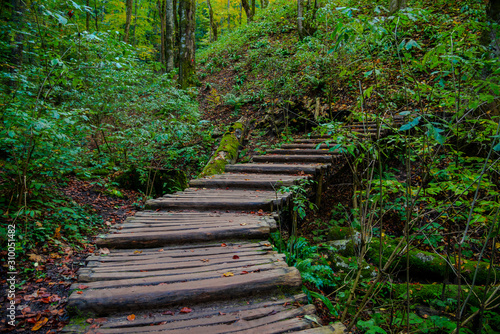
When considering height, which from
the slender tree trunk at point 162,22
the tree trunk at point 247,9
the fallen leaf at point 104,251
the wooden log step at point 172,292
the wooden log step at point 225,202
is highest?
the tree trunk at point 247,9

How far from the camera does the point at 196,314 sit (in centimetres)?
185

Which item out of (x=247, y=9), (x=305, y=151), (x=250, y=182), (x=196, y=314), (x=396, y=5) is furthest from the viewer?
(x=247, y=9)

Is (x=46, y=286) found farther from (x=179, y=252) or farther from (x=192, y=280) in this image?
(x=192, y=280)

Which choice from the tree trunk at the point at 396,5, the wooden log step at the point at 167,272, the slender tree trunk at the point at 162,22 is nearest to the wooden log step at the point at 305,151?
the wooden log step at the point at 167,272

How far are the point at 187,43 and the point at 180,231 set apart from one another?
10.1 meters

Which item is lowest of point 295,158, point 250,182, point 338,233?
point 338,233

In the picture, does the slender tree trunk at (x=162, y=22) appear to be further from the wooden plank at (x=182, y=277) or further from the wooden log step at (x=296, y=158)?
the wooden plank at (x=182, y=277)

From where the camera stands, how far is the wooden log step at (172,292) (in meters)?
1.83

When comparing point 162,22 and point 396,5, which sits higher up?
point 162,22

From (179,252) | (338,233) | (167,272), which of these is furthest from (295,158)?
(167,272)

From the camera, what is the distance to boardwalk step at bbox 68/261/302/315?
183 cm

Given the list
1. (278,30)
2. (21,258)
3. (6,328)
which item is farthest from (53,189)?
(278,30)

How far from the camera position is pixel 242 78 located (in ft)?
40.2

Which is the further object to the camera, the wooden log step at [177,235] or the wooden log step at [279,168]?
the wooden log step at [279,168]
